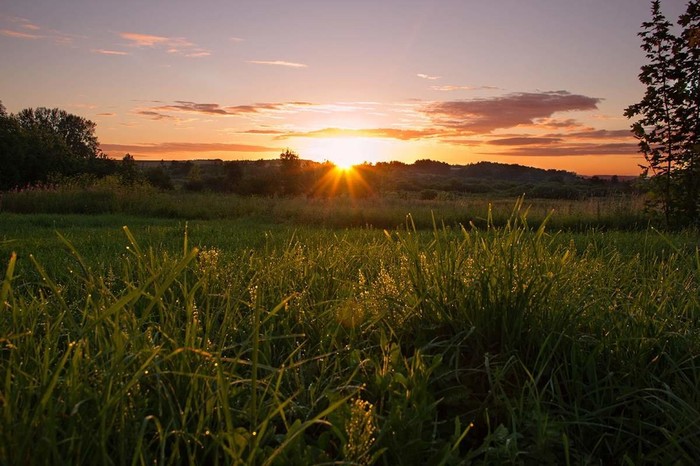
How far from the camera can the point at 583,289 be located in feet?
9.29

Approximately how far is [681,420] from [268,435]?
148 centimetres

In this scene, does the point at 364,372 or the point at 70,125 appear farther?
the point at 70,125

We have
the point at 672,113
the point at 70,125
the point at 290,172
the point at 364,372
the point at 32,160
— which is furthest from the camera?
the point at 70,125

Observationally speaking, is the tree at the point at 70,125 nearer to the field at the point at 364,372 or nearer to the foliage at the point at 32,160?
the foliage at the point at 32,160

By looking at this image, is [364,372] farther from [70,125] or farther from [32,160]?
[70,125]

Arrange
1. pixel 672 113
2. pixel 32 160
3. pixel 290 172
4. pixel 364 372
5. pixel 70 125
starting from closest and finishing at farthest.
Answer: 1. pixel 364 372
2. pixel 672 113
3. pixel 290 172
4. pixel 32 160
5. pixel 70 125

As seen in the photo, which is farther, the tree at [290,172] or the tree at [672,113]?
the tree at [290,172]

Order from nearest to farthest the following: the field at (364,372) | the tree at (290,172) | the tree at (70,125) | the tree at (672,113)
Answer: the field at (364,372)
the tree at (672,113)
the tree at (290,172)
the tree at (70,125)

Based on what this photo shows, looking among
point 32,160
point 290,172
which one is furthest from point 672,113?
point 32,160

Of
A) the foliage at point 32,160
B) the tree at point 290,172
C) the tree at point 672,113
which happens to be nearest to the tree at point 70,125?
the foliage at point 32,160

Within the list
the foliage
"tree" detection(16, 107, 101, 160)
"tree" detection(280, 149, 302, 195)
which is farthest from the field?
"tree" detection(16, 107, 101, 160)

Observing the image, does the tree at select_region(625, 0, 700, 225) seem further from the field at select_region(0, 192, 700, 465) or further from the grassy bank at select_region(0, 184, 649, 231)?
the field at select_region(0, 192, 700, 465)

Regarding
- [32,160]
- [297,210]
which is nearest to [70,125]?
[32,160]

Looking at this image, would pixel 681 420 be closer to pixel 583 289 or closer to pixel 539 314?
pixel 539 314
